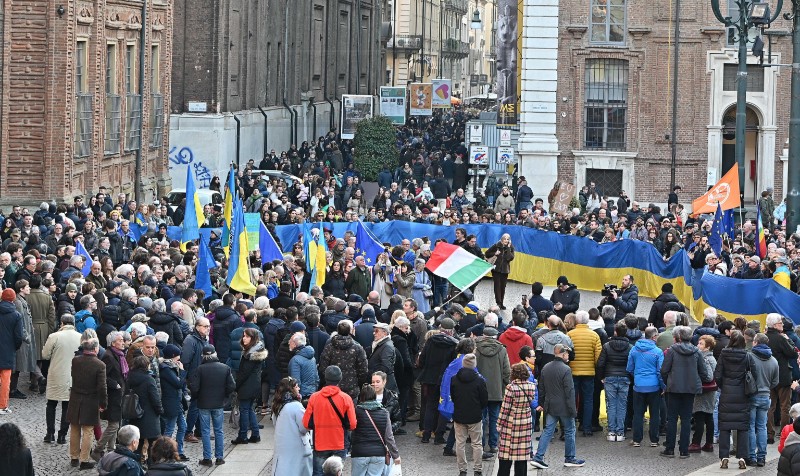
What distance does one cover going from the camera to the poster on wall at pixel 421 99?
7775cm

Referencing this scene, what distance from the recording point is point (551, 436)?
18.4 metres

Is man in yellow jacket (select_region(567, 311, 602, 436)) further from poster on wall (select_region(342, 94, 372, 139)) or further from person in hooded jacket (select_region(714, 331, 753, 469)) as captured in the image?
poster on wall (select_region(342, 94, 372, 139))

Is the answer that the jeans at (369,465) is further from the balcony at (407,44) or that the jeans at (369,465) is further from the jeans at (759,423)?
the balcony at (407,44)

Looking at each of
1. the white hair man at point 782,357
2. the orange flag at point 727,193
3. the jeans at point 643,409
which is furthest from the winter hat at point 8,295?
the orange flag at point 727,193

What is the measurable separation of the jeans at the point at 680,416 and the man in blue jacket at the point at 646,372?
32 cm

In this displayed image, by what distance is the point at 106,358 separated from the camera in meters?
17.6

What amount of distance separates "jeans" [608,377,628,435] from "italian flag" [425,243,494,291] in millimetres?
5116

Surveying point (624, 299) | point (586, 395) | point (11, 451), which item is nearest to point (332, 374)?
point (11, 451)

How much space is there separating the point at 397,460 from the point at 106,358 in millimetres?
3517

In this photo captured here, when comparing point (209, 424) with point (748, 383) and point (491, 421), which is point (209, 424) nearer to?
point (491, 421)

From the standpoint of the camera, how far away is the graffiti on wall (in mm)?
47688

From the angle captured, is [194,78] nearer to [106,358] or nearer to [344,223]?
[344,223]

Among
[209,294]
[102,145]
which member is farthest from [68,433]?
[102,145]

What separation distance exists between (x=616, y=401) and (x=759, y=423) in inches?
67.1
